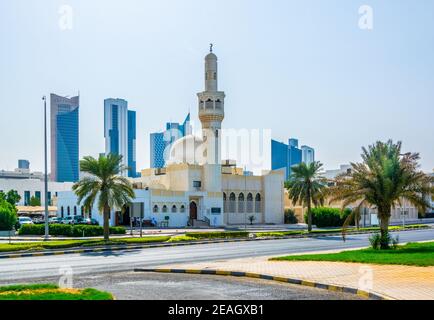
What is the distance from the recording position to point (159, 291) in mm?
14539

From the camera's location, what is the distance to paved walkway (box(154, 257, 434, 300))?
13.5 meters

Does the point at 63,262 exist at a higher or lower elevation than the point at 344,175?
lower

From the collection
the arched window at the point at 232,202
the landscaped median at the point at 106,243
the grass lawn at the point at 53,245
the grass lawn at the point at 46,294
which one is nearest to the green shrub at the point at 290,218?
the arched window at the point at 232,202

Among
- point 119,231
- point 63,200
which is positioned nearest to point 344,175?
point 119,231

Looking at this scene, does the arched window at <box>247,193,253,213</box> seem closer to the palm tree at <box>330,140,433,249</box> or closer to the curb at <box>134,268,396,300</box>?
the palm tree at <box>330,140,433,249</box>

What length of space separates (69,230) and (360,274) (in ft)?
110

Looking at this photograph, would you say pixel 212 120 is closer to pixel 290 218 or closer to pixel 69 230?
pixel 290 218

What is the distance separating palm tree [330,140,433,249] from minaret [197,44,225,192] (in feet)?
138

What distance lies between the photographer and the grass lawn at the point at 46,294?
11992 mm

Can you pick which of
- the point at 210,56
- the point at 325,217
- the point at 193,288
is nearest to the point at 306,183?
the point at 325,217

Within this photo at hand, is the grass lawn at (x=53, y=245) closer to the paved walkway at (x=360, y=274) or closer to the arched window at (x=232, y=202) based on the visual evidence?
the paved walkway at (x=360, y=274)

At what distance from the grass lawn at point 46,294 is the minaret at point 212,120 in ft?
185

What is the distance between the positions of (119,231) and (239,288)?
34.6 meters
